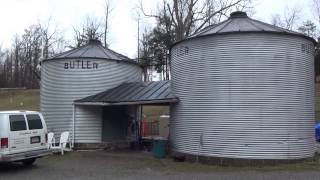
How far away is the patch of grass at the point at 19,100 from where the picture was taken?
6350 cm

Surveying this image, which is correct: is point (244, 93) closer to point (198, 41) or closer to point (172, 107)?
point (198, 41)

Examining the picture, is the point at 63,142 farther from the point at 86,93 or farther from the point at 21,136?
the point at 21,136

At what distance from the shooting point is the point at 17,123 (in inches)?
667

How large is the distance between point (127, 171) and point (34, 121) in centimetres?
381

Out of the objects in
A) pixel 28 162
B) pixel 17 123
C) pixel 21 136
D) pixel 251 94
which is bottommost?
pixel 28 162

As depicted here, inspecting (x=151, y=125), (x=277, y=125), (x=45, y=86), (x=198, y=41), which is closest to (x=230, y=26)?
(x=198, y=41)

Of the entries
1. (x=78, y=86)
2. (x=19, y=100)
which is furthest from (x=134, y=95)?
(x=19, y=100)

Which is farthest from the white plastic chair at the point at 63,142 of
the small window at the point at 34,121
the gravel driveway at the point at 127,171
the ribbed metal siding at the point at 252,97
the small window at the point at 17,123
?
the ribbed metal siding at the point at 252,97

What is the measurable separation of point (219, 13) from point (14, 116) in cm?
3705

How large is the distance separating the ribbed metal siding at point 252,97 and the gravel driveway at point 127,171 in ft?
4.16

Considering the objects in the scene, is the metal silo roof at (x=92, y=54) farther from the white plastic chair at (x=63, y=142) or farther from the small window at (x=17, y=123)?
the small window at (x=17, y=123)

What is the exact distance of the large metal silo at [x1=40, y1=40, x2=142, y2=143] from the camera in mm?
24797

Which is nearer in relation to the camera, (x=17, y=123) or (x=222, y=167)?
(x=17, y=123)

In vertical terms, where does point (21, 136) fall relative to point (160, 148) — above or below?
above
